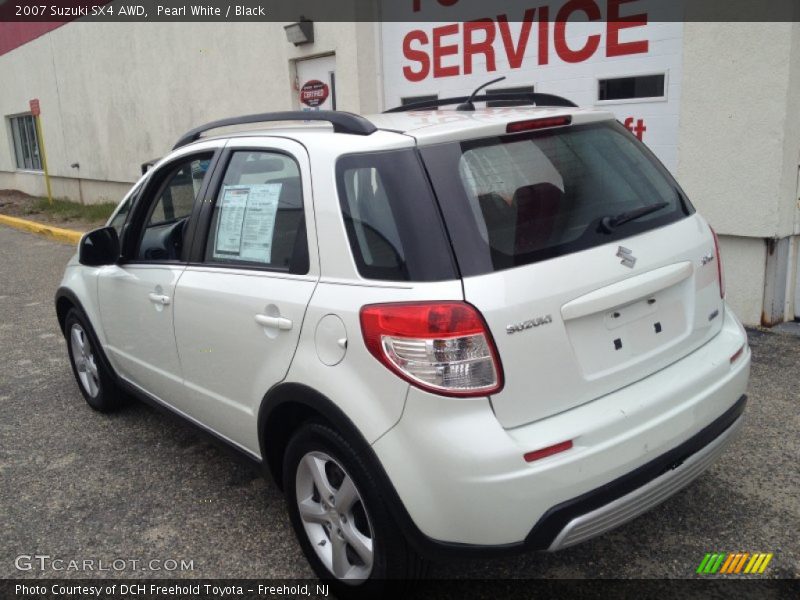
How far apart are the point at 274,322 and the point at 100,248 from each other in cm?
155

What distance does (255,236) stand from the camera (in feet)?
9.69

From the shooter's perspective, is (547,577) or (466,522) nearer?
(466,522)

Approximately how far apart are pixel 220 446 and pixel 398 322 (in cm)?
140

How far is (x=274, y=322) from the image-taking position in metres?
2.65

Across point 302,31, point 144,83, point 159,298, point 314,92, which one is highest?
point 302,31

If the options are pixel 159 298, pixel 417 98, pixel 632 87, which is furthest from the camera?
pixel 417 98

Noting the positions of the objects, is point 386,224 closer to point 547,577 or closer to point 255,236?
point 255,236

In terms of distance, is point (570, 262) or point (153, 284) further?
point (153, 284)

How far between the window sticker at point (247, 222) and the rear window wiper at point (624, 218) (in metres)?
1.21

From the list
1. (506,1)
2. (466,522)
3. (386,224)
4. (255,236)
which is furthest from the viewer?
(506,1)

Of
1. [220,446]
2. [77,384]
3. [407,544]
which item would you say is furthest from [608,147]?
[77,384]

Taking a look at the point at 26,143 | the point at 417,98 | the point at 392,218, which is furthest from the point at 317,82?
A: the point at 26,143

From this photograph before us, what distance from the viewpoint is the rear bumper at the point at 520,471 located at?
211 cm

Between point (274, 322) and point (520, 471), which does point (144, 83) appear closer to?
point (274, 322)
